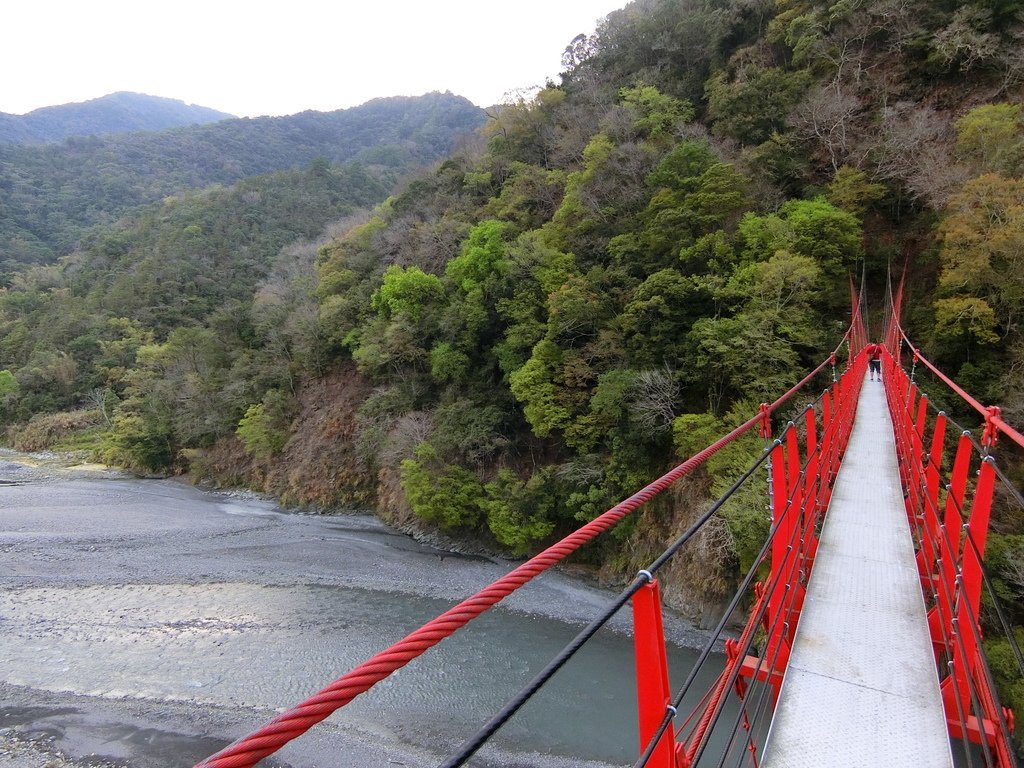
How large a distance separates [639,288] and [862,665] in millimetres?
9111

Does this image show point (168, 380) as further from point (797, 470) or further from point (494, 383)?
point (797, 470)

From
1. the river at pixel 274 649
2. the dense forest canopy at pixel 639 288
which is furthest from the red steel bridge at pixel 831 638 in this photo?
the river at pixel 274 649

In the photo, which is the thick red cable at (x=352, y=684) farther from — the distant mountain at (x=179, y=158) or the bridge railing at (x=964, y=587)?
the distant mountain at (x=179, y=158)

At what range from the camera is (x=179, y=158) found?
199 feet

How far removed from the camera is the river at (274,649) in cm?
710

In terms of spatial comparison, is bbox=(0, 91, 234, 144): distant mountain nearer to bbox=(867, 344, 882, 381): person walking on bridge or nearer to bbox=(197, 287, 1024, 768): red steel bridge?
bbox=(867, 344, 882, 381): person walking on bridge

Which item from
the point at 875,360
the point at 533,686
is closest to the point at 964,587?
the point at 533,686

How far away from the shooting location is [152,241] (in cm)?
3800

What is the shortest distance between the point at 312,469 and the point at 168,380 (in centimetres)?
1020

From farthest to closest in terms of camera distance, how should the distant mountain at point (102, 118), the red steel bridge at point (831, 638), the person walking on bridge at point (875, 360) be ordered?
the distant mountain at point (102, 118), the person walking on bridge at point (875, 360), the red steel bridge at point (831, 638)

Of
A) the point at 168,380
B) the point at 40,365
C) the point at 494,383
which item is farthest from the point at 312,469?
the point at 40,365

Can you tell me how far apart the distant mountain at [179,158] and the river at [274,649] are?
35892 mm

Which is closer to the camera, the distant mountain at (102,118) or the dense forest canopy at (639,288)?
the dense forest canopy at (639,288)

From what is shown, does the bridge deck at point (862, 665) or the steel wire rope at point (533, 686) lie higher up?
the steel wire rope at point (533, 686)
